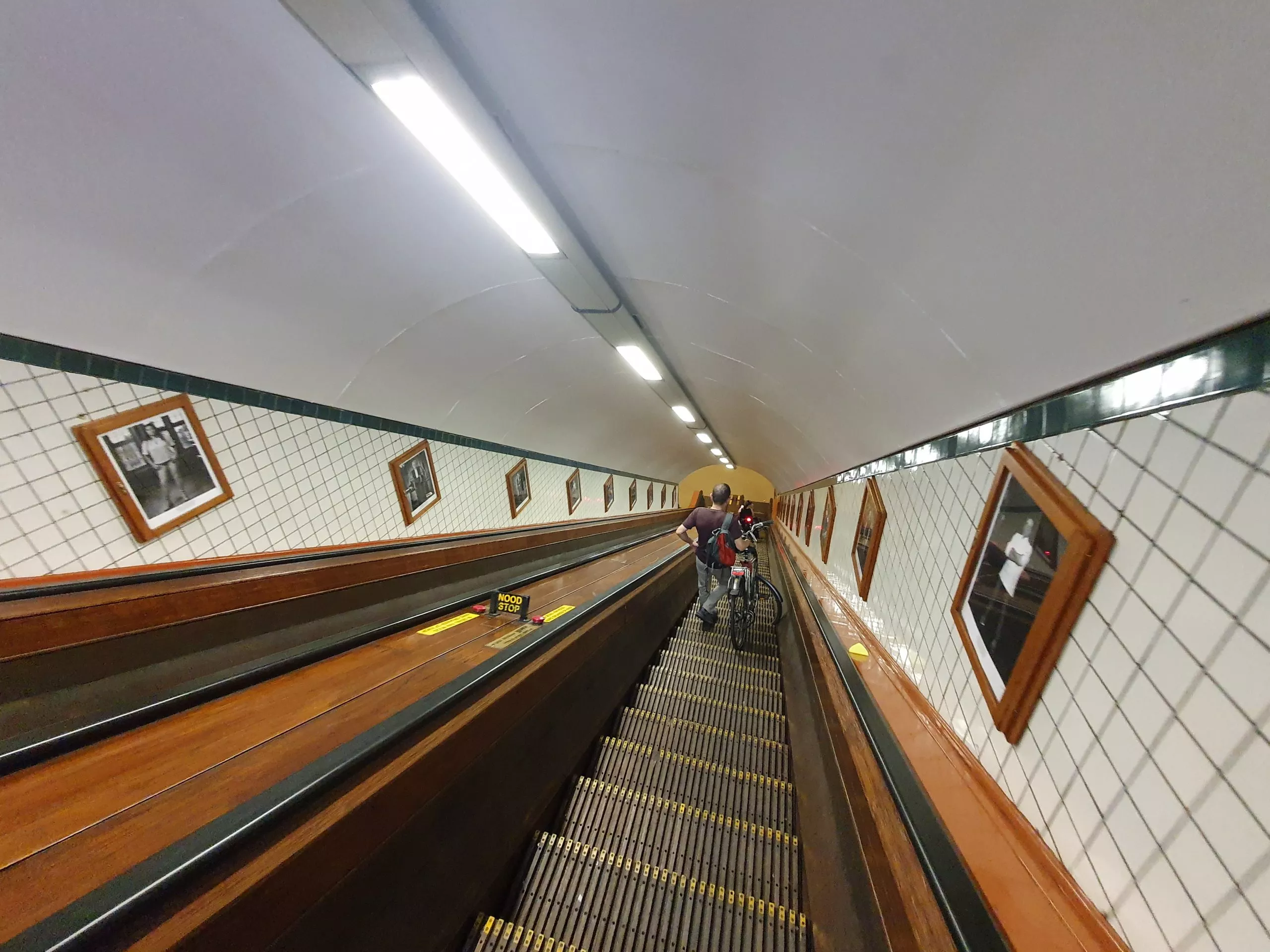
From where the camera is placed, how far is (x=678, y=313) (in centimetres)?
348

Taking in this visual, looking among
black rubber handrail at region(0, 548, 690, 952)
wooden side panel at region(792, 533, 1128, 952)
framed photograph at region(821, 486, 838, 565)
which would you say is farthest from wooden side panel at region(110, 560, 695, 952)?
framed photograph at region(821, 486, 838, 565)

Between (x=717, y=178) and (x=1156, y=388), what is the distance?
5.00ft

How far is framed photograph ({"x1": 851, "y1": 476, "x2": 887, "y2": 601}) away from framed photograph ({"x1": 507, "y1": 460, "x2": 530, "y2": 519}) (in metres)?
4.33

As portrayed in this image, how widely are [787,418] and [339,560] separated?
469 centimetres

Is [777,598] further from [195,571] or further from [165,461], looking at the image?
[165,461]

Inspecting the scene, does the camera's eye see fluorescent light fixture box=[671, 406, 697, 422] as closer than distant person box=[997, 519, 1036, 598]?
No

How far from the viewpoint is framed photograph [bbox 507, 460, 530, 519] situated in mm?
6645

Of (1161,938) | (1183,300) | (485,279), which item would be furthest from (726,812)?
(485,279)

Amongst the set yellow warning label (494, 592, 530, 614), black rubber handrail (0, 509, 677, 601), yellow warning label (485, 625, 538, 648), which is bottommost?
yellow warning label (485, 625, 538, 648)

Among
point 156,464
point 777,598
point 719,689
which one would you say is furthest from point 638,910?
point 777,598

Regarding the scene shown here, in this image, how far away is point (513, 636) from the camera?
3.02 meters

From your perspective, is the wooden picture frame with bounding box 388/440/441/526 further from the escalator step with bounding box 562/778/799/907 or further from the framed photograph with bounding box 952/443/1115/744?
the framed photograph with bounding box 952/443/1115/744

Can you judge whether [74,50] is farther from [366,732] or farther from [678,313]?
[678,313]

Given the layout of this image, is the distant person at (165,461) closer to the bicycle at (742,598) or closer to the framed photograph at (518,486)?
the framed photograph at (518,486)
